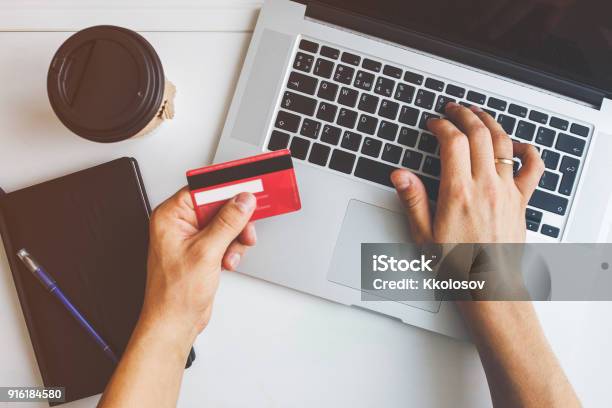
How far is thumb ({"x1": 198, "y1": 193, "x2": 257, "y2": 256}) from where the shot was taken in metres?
0.64

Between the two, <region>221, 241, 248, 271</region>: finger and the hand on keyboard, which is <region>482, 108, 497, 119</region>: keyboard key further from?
<region>221, 241, 248, 271</region>: finger

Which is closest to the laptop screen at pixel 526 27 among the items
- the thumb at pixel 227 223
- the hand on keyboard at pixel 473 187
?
the hand on keyboard at pixel 473 187

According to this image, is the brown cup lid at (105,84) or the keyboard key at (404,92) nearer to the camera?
the brown cup lid at (105,84)

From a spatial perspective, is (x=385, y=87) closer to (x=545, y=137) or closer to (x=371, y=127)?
(x=371, y=127)

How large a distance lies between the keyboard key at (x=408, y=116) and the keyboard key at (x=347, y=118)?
0.07 m

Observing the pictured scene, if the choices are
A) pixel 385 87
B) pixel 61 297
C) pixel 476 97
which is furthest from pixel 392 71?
pixel 61 297

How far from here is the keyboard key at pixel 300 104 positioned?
73cm

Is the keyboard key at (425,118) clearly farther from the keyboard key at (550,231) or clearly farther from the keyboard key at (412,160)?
the keyboard key at (550,231)

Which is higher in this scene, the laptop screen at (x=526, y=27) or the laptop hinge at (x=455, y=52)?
the laptop screen at (x=526, y=27)

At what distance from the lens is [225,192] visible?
2.17 ft

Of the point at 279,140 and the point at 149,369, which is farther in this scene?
Result: the point at 279,140

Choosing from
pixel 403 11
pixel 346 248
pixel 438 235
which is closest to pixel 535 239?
pixel 438 235

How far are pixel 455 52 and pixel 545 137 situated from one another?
0.61 ft

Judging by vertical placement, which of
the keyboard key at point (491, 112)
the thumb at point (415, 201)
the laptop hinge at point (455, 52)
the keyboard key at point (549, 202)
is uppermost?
the laptop hinge at point (455, 52)
